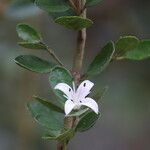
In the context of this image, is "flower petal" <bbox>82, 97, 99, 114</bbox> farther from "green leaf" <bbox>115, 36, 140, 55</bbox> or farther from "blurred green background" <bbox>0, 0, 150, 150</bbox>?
"blurred green background" <bbox>0, 0, 150, 150</bbox>

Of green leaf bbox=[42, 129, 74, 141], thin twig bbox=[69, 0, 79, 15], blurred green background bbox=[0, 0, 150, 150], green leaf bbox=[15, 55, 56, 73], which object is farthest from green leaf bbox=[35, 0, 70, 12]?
blurred green background bbox=[0, 0, 150, 150]

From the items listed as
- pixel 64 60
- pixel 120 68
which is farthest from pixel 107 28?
pixel 64 60

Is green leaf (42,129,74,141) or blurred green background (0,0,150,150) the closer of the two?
green leaf (42,129,74,141)

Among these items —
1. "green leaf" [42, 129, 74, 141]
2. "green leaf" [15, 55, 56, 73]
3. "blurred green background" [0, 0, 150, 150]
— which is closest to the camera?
"green leaf" [42, 129, 74, 141]

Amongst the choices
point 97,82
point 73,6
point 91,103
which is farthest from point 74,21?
point 97,82

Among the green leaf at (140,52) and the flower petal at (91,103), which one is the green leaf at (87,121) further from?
the green leaf at (140,52)

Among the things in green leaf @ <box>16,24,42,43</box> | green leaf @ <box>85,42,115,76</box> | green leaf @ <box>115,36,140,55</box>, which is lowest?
green leaf @ <box>85,42,115,76</box>
